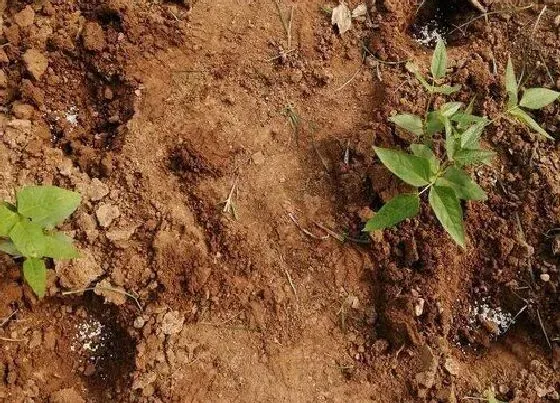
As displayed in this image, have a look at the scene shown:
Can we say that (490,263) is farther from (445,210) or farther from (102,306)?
(102,306)

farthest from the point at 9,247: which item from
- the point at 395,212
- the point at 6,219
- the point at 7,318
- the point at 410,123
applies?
the point at 410,123

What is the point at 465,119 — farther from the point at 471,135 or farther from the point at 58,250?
the point at 58,250

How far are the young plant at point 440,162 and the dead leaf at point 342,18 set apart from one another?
42cm

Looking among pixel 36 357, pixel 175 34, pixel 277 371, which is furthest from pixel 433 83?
pixel 36 357

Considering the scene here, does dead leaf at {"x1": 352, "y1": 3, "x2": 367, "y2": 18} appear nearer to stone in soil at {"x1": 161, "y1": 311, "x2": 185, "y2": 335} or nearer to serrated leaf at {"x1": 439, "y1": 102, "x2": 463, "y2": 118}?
serrated leaf at {"x1": 439, "y1": 102, "x2": 463, "y2": 118}

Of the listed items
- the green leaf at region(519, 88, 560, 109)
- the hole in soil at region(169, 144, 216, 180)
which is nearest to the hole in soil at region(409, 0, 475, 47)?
the green leaf at region(519, 88, 560, 109)

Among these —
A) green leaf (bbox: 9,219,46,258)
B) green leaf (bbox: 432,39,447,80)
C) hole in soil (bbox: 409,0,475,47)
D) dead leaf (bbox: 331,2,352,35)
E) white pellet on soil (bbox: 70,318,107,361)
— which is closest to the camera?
green leaf (bbox: 9,219,46,258)

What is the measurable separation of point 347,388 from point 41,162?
1.35 m

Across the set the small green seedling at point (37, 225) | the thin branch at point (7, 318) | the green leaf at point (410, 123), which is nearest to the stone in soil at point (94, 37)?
the small green seedling at point (37, 225)

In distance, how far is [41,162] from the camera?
2258 millimetres

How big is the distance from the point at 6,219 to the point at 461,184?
1.47 metres

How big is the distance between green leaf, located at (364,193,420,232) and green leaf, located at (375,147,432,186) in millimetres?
57

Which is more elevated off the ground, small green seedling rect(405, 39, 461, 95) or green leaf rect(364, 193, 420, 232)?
small green seedling rect(405, 39, 461, 95)

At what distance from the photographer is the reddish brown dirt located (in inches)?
83.0
